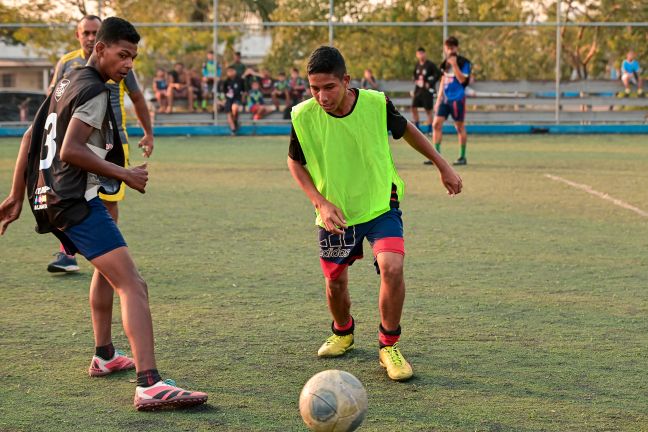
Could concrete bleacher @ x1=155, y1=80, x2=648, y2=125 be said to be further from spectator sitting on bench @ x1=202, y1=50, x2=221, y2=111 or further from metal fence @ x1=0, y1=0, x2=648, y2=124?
spectator sitting on bench @ x1=202, y1=50, x2=221, y2=111

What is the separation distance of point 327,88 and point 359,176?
1.74 feet

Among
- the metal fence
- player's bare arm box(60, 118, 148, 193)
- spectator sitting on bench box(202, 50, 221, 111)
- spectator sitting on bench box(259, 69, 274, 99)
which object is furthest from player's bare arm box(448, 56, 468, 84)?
player's bare arm box(60, 118, 148, 193)

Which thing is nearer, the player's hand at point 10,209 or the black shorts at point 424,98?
the player's hand at point 10,209

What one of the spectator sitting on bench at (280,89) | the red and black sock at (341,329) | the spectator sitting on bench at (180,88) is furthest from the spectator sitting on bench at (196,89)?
the red and black sock at (341,329)

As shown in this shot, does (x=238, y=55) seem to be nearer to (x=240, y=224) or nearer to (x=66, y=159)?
(x=240, y=224)

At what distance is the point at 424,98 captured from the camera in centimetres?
2386

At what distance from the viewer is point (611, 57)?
28766 mm

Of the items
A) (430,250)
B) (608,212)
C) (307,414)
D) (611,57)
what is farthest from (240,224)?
(611,57)

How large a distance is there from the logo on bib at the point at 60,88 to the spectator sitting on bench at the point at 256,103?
859 inches

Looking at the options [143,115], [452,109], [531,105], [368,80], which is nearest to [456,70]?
[452,109]

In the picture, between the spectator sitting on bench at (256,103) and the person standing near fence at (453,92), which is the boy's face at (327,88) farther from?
the spectator sitting on bench at (256,103)

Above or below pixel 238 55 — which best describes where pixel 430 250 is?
below

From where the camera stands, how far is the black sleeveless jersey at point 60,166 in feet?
15.8

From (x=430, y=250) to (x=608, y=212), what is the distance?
10.6 feet
